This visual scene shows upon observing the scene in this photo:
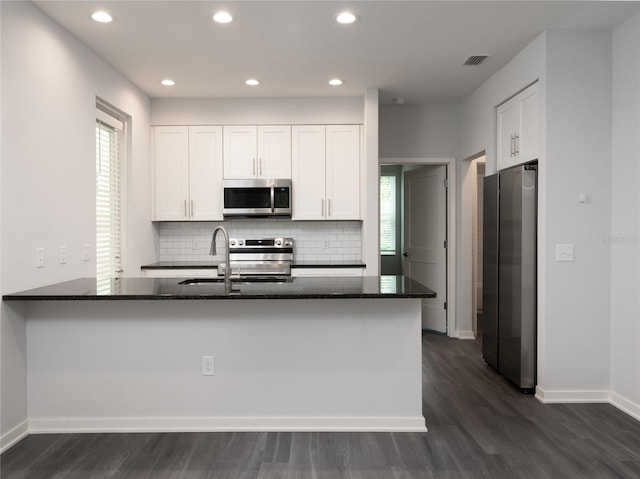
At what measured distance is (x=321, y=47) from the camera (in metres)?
3.62

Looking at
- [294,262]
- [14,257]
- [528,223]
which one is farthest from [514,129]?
[14,257]

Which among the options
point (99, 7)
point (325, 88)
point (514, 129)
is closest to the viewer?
point (99, 7)

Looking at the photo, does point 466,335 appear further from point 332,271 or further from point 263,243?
point 263,243

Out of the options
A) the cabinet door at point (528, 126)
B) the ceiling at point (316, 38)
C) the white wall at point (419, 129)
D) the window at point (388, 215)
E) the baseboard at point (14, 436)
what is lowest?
the baseboard at point (14, 436)

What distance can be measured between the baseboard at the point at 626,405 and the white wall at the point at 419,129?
2.98 metres

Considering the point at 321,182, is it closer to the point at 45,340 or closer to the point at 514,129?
the point at 514,129

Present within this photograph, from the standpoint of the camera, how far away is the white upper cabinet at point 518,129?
3.59 m

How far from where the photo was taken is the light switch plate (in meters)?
3.36

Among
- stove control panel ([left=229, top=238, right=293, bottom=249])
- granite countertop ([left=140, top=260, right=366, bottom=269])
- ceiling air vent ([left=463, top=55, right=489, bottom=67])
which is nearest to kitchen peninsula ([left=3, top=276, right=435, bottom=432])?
granite countertop ([left=140, top=260, right=366, bottom=269])

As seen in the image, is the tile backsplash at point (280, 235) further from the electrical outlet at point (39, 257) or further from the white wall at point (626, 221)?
the white wall at point (626, 221)

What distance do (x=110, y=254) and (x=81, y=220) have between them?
0.79 metres

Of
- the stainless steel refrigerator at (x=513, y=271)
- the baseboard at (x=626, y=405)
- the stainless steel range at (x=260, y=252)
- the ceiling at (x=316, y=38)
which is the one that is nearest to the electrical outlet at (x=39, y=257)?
the ceiling at (x=316, y=38)

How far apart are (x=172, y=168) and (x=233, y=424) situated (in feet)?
10.2

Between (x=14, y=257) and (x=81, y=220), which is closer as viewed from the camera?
(x=14, y=257)
